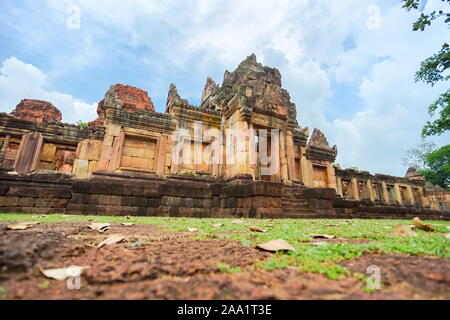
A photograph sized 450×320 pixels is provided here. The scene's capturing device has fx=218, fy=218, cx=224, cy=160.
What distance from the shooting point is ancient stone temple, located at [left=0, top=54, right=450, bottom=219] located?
24.0ft

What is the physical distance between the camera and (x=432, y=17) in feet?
28.8

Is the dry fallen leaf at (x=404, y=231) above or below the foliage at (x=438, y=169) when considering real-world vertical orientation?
below

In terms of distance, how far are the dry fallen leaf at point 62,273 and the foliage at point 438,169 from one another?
141 feet

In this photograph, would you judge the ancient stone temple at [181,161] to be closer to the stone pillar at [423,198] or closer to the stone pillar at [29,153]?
the stone pillar at [29,153]

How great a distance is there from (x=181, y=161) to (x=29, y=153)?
6121mm

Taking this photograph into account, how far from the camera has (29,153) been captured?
8.93 meters

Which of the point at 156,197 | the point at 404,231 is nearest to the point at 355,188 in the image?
the point at 156,197

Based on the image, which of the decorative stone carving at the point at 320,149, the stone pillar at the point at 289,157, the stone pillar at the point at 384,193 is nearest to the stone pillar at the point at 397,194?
the stone pillar at the point at 384,193

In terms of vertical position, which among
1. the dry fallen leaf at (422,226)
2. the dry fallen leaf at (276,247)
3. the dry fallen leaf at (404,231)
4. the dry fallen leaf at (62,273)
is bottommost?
the dry fallen leaf at (62,273)

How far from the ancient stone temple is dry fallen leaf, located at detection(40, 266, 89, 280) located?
580cm

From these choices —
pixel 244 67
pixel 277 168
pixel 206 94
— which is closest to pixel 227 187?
pixel 277 168

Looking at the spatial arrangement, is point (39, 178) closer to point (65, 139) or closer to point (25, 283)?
point (65, 139)

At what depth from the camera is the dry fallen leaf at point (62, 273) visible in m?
0.87

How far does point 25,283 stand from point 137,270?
15.1 inches
